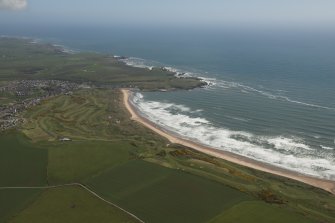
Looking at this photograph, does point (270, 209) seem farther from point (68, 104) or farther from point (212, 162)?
point (68, 104)

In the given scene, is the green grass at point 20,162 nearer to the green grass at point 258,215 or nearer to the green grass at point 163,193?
the green grass at point 163,193

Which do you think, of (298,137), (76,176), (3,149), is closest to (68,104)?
(3,149)

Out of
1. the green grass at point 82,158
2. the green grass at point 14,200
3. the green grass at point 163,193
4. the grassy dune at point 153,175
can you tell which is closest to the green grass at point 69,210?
the green grass at point 14,200

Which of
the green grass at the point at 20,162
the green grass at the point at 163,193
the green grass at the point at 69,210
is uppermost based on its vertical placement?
the green grass at the point at 163,193

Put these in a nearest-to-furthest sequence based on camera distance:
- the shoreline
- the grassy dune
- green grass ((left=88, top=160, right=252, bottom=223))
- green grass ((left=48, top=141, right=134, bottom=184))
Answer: green grass ((left=88, top=160, right=252, bottom=223)) < the grassy dune < the shoreline < green grass ((left=48, top=141, right=134, bottom=184))

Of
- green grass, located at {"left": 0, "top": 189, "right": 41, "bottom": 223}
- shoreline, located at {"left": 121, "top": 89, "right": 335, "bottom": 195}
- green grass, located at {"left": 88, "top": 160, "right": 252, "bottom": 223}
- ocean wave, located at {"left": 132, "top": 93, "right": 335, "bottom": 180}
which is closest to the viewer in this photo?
green grass, located at {"left": 0, "top": 189, "right": 41, "bottom": 223}

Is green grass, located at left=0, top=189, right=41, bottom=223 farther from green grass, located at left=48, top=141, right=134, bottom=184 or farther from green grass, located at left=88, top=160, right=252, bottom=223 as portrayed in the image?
green grass, located at left=88, top=160, right=252, bottom=223

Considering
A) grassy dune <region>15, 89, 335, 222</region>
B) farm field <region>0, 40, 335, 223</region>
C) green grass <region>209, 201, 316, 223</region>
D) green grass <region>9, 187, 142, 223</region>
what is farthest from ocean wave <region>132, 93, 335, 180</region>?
green grass <region>9, 187, 142, 223</region>
